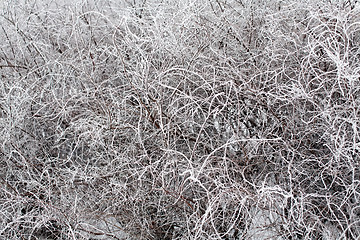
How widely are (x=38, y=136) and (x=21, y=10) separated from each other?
1.18 meters

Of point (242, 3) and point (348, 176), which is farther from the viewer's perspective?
point (242, 3)

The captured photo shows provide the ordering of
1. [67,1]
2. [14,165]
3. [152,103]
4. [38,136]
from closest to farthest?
1. [152,103]
2. [14,165]
3. [38,136]
4. [67,1]

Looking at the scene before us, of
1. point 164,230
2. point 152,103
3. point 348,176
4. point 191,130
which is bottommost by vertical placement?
point 164,230

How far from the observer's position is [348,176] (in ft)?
6.79

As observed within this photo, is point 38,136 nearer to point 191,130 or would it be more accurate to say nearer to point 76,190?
point 76,190

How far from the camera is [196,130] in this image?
260 cm

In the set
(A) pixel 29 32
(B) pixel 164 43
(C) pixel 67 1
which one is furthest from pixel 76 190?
(C) pixel 67 1

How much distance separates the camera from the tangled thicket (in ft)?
7.04

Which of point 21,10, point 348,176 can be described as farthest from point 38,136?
point 348,176

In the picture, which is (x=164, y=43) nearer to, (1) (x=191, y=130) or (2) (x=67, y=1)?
(1) (x=191, y=130)

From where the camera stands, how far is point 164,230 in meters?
2.49

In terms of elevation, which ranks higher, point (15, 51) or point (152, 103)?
point (15, 51)

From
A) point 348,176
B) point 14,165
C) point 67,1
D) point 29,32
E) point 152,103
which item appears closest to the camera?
point 348,176

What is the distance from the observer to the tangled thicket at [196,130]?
7.04 feet
